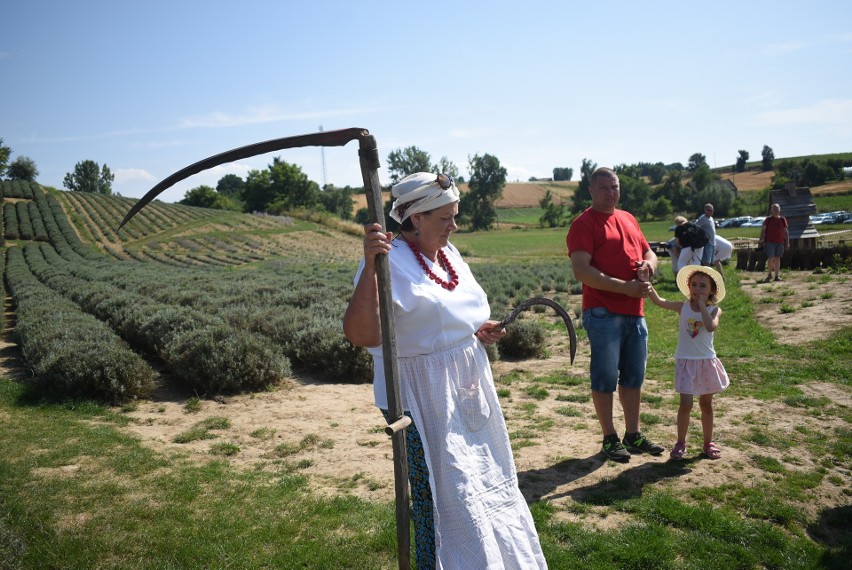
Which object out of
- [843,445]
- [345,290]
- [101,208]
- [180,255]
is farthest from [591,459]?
[101,208]

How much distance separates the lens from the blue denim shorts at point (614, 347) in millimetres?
4535

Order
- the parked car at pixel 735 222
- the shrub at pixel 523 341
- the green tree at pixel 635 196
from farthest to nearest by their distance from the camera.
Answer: the green tree at pixel 635 196 → the parked car at pixel 735 222 → the shrub at pixel 523 341

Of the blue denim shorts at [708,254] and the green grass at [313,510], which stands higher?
the blue denim shorts at [708,254]

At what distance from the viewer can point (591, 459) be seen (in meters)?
4.77

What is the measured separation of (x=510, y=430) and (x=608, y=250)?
209cm

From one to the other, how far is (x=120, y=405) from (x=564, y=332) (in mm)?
7518

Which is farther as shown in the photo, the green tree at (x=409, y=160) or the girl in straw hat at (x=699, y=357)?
the green tree at (x=409, y=160)

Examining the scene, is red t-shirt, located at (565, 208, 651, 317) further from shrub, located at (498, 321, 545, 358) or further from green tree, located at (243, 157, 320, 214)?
green tree, located at (243, 157, 320, 214)

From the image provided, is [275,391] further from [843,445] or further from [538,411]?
[843,445]

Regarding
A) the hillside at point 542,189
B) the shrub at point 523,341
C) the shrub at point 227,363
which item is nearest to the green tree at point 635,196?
the hillside at point 542,189

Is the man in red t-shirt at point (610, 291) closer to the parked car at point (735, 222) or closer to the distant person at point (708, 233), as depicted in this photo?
the distant person at point (708, 233)

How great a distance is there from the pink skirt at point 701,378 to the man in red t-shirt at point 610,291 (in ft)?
1.06

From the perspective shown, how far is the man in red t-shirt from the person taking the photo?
4.47 m

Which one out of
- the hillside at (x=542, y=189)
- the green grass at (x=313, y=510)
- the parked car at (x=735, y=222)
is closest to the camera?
the green grass at (x=313, y=510)
